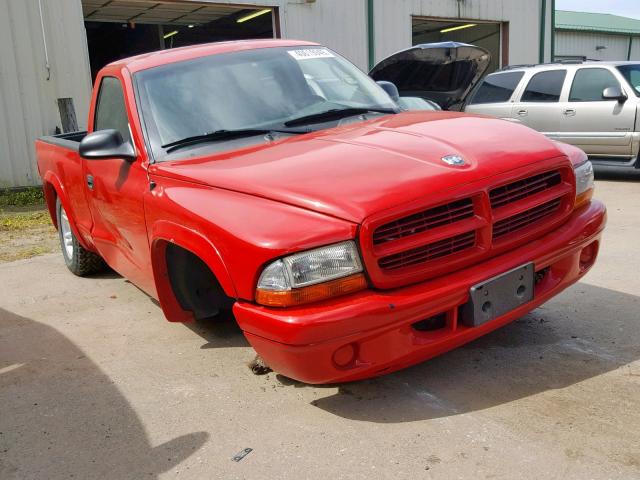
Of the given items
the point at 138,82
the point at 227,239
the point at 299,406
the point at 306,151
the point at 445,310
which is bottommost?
the point at 299,406

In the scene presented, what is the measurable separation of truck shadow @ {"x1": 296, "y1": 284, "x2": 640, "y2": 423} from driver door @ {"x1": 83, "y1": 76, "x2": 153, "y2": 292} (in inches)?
47.1

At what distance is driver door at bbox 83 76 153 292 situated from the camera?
3.58 metres

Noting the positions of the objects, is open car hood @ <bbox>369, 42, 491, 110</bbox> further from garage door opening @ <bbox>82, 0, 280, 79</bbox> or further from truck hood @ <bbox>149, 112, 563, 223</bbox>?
truck hood @ <bbox>149, 112, 563, 223</bbox>

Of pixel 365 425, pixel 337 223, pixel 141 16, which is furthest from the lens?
pixel 141 16

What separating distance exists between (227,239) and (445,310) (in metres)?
0.95

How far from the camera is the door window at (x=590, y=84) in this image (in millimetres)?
9305

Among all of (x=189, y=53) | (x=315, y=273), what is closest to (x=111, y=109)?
(x=189, y=53)

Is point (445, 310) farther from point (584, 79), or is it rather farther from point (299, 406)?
point (584, 79)

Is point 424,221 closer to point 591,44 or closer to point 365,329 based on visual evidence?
point 365,329

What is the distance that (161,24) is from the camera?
18469 mm

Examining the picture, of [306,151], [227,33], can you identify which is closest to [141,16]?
[227,33]

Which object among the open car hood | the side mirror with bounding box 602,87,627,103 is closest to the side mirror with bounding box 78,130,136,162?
the open car hood

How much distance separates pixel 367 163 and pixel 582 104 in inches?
306

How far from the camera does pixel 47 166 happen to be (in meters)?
5.50
